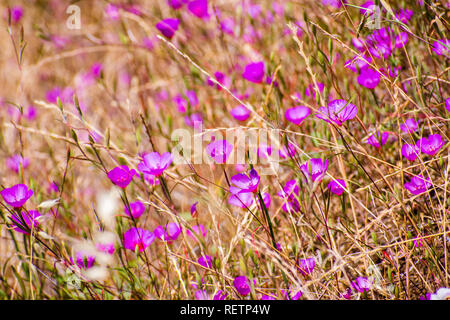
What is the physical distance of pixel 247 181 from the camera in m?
0.96

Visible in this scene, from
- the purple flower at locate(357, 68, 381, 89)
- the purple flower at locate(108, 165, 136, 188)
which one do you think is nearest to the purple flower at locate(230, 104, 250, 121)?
the purple flower at locate(357, 68, 381, 89)

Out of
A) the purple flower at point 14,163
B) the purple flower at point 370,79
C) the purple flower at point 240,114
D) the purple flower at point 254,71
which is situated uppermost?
the purple flower at point 254,71

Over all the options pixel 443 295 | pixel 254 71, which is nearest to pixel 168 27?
pixel 254 71

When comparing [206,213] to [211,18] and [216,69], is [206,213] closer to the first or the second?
[216,69]

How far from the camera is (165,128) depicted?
192 centimetres

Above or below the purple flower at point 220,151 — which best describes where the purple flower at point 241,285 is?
below

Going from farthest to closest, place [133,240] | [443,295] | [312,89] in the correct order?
1. [312,89]
2. [133,240]
3. [443,295]

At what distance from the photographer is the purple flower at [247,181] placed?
912 mm

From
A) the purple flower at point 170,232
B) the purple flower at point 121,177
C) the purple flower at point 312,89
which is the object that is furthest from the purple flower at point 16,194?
the purple flower at point 312,89

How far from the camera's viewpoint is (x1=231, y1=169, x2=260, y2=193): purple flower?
912mm

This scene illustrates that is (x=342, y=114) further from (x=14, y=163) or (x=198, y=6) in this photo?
(x=14, y=163)

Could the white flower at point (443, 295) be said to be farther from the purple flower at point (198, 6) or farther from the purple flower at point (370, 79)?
the purple flower at point (198, 6)

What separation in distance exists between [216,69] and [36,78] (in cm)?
145

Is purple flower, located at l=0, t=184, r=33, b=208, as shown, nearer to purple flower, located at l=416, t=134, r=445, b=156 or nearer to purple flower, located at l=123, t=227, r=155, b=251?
purple flower, located at l=123, t=227, r=155, b=251
